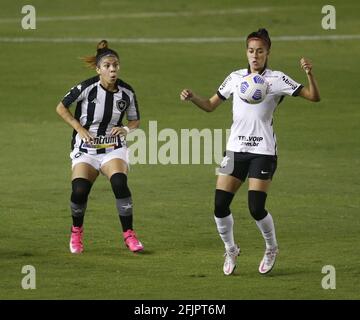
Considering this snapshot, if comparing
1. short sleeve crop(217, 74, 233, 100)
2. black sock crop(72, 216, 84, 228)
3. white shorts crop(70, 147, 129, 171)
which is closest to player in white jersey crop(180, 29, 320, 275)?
short sleeve crop(217, 74, 233, 100)

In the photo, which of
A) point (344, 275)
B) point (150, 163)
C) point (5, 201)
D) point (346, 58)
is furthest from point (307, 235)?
point (346, 58)

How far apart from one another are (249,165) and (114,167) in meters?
1.92

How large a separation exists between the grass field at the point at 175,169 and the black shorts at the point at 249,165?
1.10 metres

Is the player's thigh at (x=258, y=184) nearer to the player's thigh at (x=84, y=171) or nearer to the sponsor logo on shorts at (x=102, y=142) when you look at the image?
the sponsor logo on shorts at (x=102, y=142)

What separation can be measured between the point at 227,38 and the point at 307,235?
22.3 m

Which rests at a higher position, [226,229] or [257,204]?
[257,204]

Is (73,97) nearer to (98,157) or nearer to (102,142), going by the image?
(102,142)

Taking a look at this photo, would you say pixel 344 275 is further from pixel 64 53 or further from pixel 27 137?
pixel 64 53

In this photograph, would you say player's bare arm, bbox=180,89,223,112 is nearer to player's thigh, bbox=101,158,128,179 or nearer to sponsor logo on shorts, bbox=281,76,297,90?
sponsor logo on shorts, bbox=281,76,297,90

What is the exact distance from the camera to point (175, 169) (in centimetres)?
2266

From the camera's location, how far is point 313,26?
39906 mm

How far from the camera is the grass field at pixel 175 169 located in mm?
14008

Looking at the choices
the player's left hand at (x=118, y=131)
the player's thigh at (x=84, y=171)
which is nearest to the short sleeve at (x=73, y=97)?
the player's left hand at (x=118, y=131)

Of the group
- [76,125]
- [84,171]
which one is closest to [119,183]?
[84,171]
